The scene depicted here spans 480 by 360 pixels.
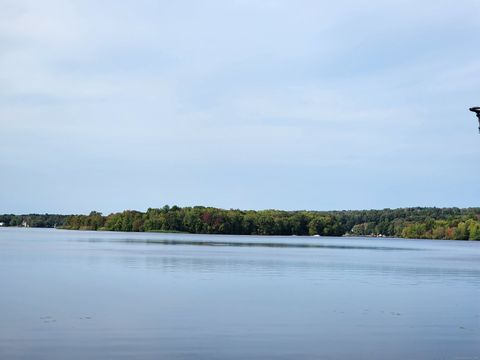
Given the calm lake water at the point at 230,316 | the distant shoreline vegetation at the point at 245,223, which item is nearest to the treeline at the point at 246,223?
the distant shoreline vegetation at the point at 245,223

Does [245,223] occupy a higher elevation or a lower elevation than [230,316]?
higher

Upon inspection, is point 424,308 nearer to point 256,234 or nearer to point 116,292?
point 116,292

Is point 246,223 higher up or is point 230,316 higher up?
point 246,223

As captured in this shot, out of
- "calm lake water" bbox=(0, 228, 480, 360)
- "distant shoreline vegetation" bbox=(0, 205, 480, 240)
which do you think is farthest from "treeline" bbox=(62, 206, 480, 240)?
"calm lake water" bbox=(0, 228, 480, 360)

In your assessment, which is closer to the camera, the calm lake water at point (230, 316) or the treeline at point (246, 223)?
the calm lake water at point (230, 316)

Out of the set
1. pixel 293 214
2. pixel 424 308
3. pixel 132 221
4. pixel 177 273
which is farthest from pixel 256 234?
pixel 424 308

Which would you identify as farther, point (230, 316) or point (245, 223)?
point (245, 223)

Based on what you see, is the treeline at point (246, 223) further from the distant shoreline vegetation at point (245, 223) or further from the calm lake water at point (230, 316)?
the calm lake water at point (230, 316)

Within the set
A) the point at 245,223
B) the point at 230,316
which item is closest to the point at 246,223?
the point at 245,223

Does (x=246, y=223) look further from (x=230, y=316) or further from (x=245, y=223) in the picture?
(x=230, y=316)

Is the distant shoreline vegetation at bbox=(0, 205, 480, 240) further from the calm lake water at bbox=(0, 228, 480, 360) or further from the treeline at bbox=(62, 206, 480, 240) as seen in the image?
the calm lake water at bbox=(0, 228, 480, 360)

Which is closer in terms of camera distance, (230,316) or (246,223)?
(230,316)

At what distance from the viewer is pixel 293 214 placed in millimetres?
184125

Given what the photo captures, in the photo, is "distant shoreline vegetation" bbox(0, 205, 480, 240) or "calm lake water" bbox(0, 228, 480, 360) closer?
"calm lake water" bbox(0, 228, 480, 360)
